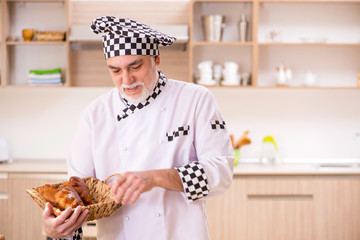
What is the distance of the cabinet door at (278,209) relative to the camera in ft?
12.5

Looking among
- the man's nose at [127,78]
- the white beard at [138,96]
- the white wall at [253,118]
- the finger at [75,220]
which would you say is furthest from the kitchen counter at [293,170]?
the finger at [75,220]

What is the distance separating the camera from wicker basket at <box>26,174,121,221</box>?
4.77 ft

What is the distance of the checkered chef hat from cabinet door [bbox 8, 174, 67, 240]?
2459 mm

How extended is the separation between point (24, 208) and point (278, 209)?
2076 mm

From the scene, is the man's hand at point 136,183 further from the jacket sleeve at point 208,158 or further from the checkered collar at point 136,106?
the checkered collar at point 136,106

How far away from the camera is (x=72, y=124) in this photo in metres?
4.47

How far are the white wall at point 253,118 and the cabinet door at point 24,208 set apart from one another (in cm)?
66

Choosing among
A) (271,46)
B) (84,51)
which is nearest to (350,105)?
(271,46)

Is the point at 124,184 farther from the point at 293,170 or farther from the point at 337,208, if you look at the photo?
the point at 337,208

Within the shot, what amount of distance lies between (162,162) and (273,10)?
3122 millimetres

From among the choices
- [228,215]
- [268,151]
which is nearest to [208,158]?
[228,215]

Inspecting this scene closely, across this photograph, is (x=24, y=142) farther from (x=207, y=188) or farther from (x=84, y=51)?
(x=207, y=188)

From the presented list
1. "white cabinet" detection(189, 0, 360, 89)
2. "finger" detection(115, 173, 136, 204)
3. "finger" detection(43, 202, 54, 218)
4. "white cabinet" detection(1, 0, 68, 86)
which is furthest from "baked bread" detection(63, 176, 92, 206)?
Result: "white cabinet" detection(1, 0, 68, 86)

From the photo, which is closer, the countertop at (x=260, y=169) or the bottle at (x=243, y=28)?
the countertop at (x=260, y=169)
